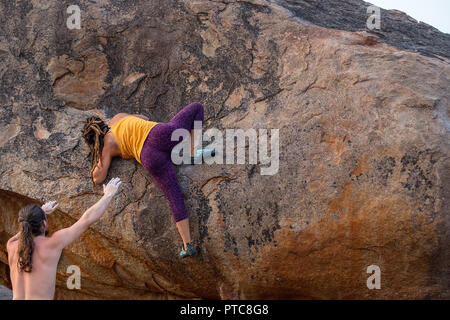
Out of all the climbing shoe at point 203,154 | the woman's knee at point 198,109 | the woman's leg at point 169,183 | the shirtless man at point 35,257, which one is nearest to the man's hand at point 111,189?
the shirtless man at point 35,257

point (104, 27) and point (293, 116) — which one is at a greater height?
point (104, 27)

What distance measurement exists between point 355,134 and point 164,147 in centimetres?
144

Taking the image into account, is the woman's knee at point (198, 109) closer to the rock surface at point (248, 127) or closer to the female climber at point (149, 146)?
the female climber at point (149, 146)

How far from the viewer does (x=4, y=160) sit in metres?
4.57

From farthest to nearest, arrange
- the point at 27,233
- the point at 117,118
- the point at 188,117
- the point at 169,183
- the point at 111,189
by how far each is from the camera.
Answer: the point at 117,118 → the point at 188,117 → the point at 169,183 → the point at 111,189 → the point at 27,233

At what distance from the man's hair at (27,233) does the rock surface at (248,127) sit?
3.44 ft

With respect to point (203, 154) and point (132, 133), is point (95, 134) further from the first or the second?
point (203, 154)

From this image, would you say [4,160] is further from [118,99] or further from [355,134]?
[355,134]

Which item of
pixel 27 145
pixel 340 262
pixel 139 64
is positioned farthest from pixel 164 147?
pixel 340 262

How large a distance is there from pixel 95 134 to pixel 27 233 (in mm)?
1183

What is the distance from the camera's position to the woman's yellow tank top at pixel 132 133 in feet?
14.2

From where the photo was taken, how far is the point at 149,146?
4281 mm

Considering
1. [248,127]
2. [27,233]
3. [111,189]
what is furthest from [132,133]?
[27,233]

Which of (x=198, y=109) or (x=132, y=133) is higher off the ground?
(x=198, y=109)
